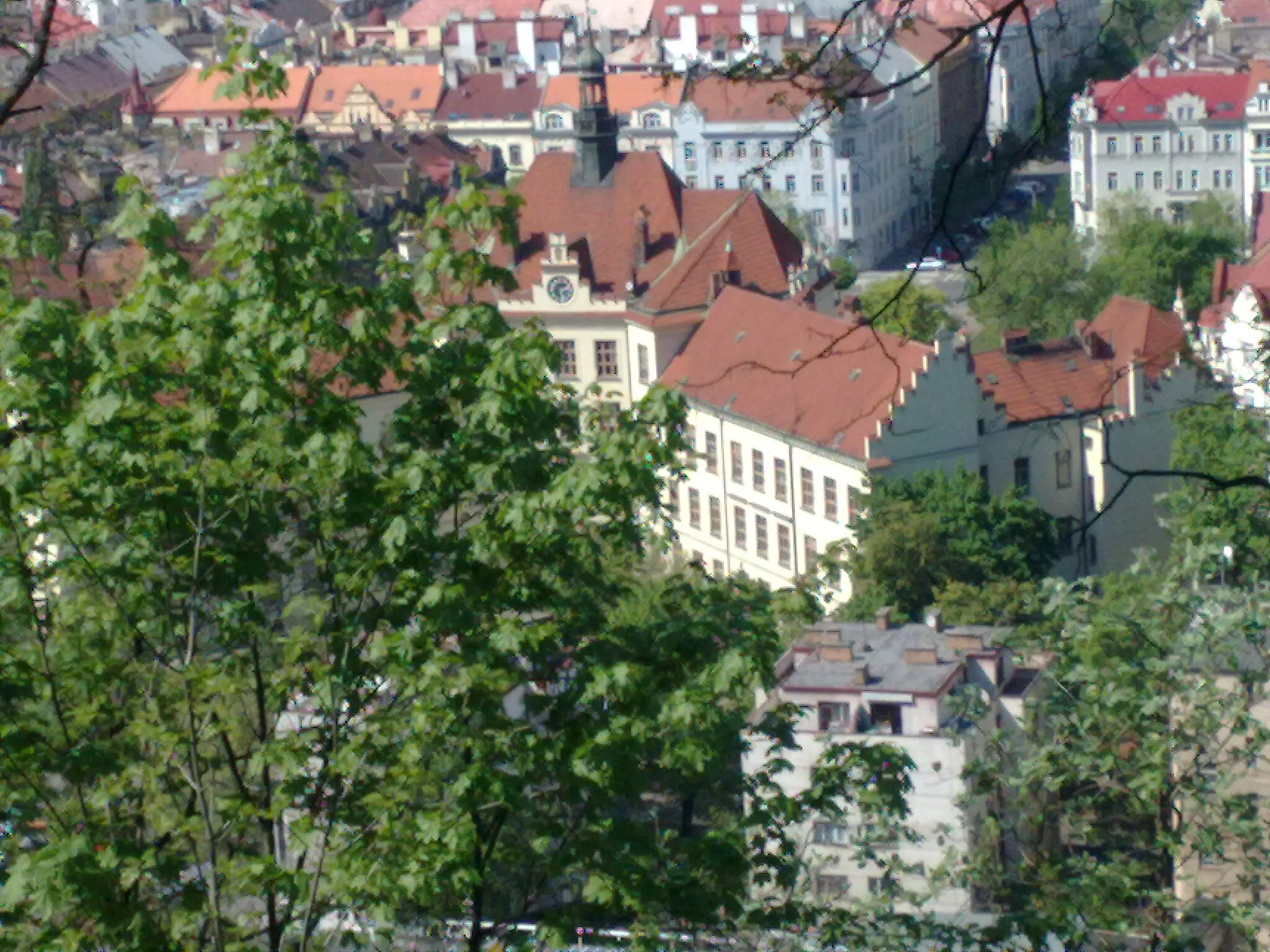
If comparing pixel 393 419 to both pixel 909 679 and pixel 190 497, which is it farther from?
pixel 909 679

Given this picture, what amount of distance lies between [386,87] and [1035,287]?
2889cm

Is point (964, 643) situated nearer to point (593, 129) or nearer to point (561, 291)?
point (561, 291)

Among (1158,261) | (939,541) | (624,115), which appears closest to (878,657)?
(939,541)

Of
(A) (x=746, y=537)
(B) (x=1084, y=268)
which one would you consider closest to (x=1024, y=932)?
(A) (x=746, y=537)

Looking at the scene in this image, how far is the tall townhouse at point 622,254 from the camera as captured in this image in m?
35.3

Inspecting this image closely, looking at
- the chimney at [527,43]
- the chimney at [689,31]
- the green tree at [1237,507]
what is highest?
the chimney at [527,43]

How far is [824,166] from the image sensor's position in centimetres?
5494

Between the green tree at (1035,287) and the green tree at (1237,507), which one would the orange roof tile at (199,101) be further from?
the green tree at (1237,507)

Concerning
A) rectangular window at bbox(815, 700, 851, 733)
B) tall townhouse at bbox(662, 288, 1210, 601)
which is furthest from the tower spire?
rectangular window at bbox(815, 700, 851, 733)

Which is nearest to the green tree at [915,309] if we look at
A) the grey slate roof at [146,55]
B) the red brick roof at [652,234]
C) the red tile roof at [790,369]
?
the red brick roof at [652,234]

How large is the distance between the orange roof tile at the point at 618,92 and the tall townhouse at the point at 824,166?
5.20ft

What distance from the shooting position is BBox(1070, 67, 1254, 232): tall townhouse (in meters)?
53.8

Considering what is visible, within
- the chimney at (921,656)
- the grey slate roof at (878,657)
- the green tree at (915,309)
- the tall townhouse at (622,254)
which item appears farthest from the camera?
the green tree at (915,309)

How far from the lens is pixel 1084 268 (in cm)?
4734
